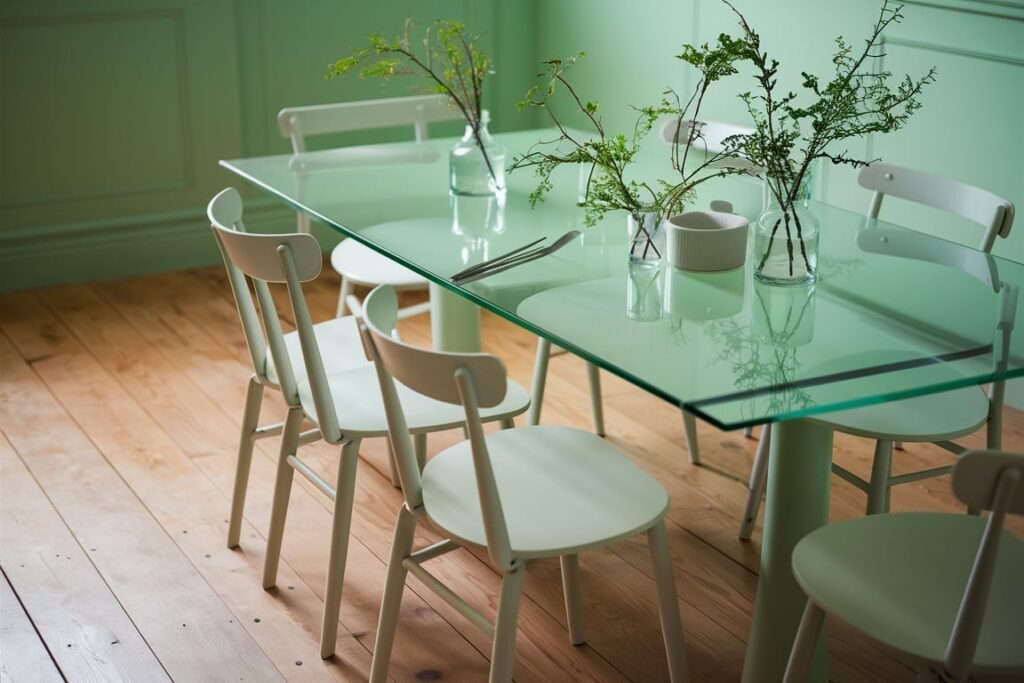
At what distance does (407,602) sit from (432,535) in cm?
27

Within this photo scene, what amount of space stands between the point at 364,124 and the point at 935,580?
77.9 inches

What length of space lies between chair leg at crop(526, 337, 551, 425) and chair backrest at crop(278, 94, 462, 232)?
0.60 m

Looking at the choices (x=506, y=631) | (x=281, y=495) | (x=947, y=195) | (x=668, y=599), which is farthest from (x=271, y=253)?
(x=947, y=195)

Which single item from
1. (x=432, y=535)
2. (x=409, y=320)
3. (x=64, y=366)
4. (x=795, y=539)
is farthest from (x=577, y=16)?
(x=795, y=539)

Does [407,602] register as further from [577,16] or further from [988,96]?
[577,16]

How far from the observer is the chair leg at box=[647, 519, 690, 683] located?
6.42 ft

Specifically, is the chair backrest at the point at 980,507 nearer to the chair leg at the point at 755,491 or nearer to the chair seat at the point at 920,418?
the chair seat at the point at 920,418

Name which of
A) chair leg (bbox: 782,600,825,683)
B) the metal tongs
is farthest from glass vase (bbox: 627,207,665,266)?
chair leg (bbox: 782,600,825,683)

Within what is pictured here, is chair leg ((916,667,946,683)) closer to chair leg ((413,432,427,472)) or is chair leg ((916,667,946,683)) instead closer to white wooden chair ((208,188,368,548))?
white wooden chair ((208,188,368,548))

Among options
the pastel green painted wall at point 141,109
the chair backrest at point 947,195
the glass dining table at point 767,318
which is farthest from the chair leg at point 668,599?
the pastel green painted wall at point 141,109

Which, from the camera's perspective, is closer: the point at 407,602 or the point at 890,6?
the point at 407,602

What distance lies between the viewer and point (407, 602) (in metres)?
2.48

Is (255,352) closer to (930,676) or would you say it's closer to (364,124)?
(364,124)

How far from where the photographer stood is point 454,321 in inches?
115
